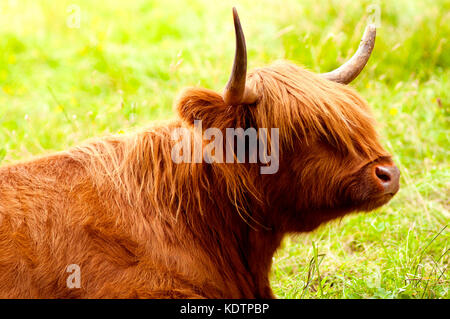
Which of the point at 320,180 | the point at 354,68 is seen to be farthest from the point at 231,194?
the point at 354,68

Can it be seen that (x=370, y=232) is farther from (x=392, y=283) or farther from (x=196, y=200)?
(x=196, y=200)

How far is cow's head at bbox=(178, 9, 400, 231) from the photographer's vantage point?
289 cm

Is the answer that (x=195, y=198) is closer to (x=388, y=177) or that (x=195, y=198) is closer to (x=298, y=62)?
(x=388, y=177)

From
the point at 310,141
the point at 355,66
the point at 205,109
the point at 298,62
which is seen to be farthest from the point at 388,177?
the point at 298,62

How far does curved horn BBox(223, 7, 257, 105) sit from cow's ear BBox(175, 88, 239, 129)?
80mm

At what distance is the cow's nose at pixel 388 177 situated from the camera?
2.85 meters

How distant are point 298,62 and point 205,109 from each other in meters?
3.27

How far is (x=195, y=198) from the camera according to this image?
121 inches

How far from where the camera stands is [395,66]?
21.2ft

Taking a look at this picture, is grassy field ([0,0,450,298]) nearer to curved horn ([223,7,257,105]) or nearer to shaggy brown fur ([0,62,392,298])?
shaggy brown fur ([0,62,392,298])

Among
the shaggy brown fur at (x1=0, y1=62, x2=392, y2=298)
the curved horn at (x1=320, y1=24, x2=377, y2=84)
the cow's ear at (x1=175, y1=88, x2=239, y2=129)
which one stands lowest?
the shaggy brown fur at (x1=0, y1=62, x2=392, y2=298)

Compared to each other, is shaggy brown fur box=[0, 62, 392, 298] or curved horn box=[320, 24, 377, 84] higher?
curved horn box=[320, 24, 377, 84]

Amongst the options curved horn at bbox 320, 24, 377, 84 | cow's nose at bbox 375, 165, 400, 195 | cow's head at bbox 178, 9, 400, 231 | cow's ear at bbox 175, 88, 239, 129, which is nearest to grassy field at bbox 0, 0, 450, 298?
curved horn at bbox 320, 24, 377, 84

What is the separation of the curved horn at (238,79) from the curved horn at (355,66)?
2.00ft
